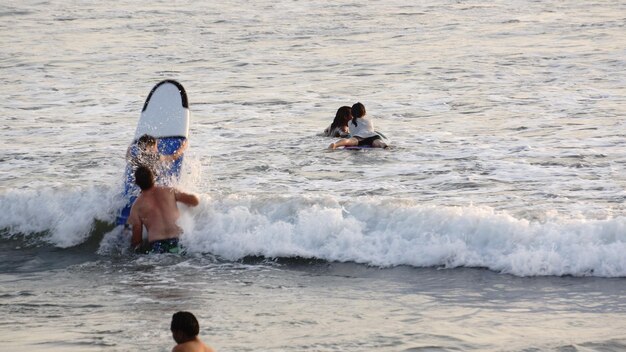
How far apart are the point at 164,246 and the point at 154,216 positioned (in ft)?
1.11

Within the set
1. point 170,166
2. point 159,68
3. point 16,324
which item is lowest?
point 16,324

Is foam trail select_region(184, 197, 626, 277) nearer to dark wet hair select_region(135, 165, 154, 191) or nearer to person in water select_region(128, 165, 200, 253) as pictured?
person in water select_region(128, 165, 200, 253)

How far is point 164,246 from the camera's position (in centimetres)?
1066

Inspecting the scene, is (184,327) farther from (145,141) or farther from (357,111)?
(357,111)

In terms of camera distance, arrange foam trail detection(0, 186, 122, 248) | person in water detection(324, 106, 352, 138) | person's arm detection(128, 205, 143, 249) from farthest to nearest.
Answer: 1. person in water detection(324, 106, 352, 138)
2. foam trail detection(0, 186, 122, 248)
3. person's arm detection(128, 205, 143, 249)

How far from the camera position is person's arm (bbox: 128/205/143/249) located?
1053 centimetres

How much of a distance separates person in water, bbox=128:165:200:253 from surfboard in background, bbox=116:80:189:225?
3.43 feet

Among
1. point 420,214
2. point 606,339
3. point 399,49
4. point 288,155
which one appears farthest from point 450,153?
point 399,49

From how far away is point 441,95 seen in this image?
1917 cm

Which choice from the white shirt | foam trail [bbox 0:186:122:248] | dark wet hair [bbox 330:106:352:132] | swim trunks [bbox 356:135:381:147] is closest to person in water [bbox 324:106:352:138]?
dark wet hair [bbox 330:106:352:132]

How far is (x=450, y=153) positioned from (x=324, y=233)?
412 cm

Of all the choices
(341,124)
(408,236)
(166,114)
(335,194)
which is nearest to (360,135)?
(341,124)

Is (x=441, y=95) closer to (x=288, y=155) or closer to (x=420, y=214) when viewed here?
(x=288, y=155)

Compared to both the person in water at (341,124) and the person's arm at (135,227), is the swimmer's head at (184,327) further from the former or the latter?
the person in water at (341,124)
